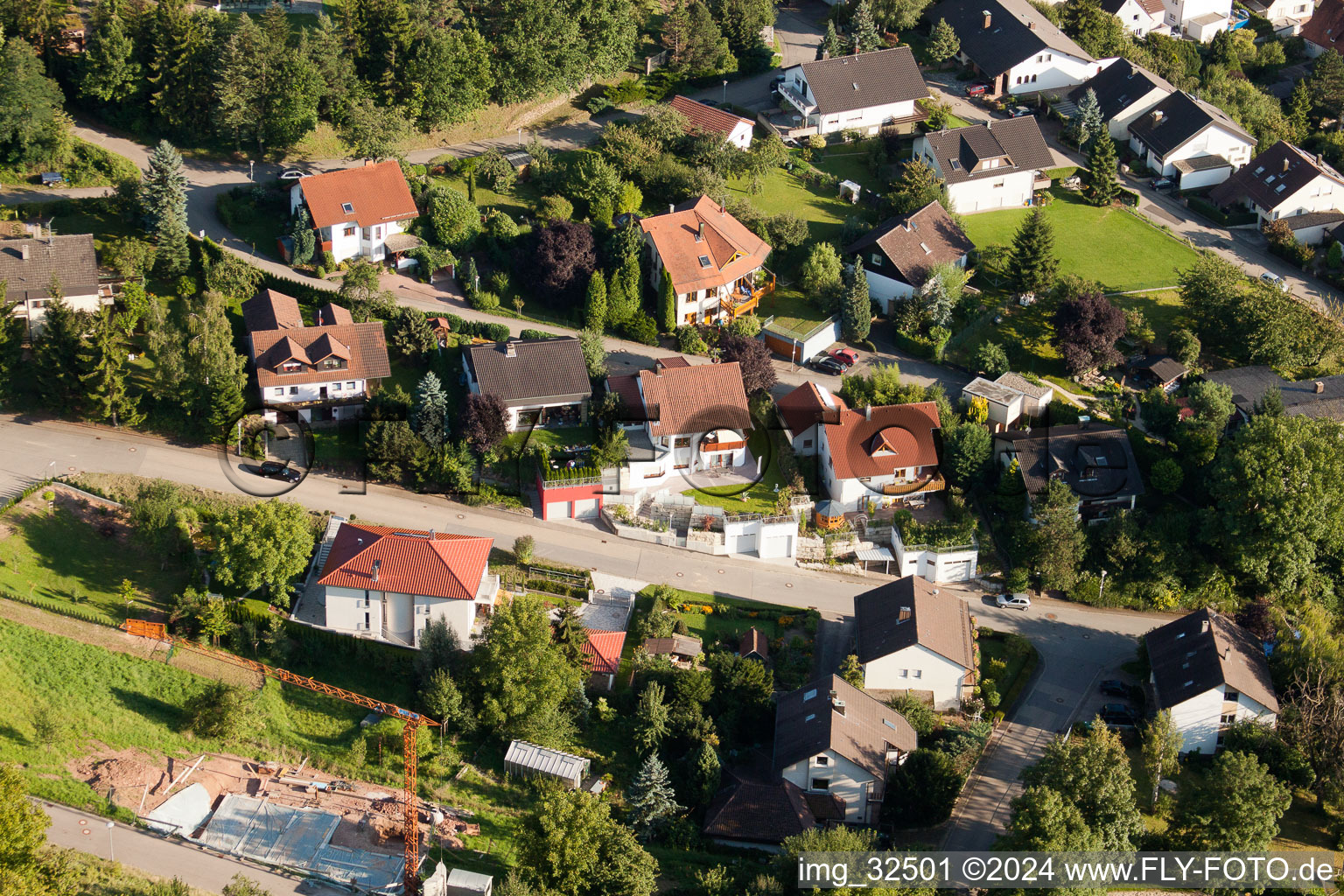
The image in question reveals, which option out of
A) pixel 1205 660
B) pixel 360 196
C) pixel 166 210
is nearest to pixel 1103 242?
pixel 1205 660

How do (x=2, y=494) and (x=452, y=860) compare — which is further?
(x=2, y=494)

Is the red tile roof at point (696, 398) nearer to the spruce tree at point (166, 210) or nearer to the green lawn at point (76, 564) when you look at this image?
the green lawn at point (76, 564)

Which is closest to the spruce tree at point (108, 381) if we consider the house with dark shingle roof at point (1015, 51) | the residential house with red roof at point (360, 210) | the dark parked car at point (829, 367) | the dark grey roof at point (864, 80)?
the residential house with red roof at point (360, 210)

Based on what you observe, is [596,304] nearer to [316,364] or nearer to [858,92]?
[316,364]

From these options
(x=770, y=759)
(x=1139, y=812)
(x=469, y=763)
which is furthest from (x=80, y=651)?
(x=1139, y=812)

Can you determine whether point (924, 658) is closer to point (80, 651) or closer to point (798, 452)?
point (798, 452)

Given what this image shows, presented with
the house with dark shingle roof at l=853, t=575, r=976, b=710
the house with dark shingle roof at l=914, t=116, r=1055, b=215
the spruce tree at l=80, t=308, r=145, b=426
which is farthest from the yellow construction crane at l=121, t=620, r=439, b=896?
the house with dark shingle roof at l=914, t=116, r=1055, b=215
